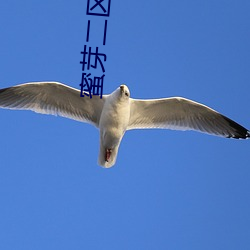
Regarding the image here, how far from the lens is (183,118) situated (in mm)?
5809

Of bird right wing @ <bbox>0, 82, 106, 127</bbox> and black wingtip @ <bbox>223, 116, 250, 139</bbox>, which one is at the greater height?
bird right wing @ <bbox>0, 82, 106, 127</bbox>

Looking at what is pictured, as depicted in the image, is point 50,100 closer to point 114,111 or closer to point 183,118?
point 114,111

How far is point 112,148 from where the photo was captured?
536cm

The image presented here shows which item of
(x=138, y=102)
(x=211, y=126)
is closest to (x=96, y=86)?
(x=138, y=102)

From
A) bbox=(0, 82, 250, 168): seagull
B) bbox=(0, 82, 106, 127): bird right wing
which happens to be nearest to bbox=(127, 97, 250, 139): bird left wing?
bbox=(0, 82, 250, 168): seagull

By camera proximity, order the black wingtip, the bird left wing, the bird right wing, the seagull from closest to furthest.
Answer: the seagull < the bird right wing < the bird left wing < the black wingtip

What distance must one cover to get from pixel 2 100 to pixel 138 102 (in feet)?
5.24

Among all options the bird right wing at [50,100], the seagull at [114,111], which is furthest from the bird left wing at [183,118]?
the bird right wing at [50,100]

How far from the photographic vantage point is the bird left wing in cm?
561

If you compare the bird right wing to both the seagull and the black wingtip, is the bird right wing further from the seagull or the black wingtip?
the black wingtip

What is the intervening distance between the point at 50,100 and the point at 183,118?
163cm

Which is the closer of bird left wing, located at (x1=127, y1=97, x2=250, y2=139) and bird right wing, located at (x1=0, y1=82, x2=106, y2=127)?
bird right wing, located at (x1=0, y1=82, x2=106, y2=127)

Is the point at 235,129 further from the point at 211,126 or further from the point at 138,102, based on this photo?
the point at 138,102

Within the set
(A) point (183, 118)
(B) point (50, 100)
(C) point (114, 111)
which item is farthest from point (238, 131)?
(B) point (50, 100)
